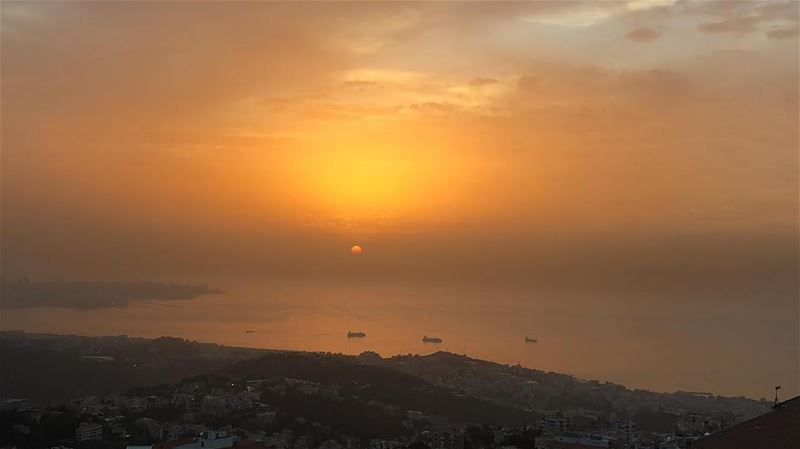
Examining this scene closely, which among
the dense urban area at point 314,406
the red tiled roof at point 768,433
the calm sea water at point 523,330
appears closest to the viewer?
the red tiled roof at point 768,433

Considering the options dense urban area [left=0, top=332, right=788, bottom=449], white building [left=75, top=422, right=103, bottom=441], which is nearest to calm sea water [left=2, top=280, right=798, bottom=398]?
dense urban area [left=0, top=332, right=788, bottom=449]

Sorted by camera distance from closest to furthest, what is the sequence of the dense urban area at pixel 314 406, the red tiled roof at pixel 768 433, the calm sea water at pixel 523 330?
the red tiled roof at pixel 768 433 < the dense urban area at pixel 314 406 < the calm sea water at pixel 523 330

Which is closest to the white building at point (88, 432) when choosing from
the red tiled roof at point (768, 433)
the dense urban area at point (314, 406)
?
the dense urban area at point (314, 406)

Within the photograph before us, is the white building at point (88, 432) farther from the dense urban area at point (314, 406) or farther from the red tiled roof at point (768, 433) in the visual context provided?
the red tiled roof at point (768, 433)

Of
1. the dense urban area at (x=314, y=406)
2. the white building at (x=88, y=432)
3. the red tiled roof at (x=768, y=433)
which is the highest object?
the red tiled roof at (x=768, y=433)

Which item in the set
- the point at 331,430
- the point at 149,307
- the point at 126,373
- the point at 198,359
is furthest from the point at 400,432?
the point at 149,307
